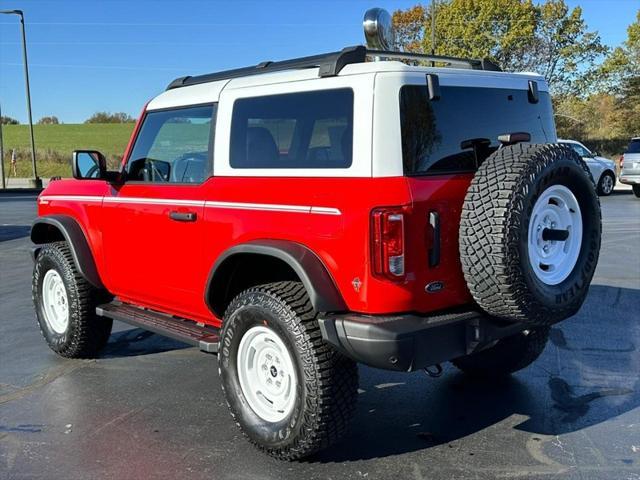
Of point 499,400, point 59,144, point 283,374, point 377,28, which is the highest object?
point 59,144

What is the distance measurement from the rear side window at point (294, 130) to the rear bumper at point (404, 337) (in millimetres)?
786

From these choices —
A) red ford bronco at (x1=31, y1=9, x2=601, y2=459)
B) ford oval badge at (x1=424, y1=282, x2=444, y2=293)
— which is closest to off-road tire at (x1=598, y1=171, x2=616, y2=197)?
red ford bronco at (x1=31, y1=9, x2=601, y2=459)

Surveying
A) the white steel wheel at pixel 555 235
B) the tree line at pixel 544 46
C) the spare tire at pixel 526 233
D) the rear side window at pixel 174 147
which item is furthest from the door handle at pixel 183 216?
the tree line at pixel 544 46

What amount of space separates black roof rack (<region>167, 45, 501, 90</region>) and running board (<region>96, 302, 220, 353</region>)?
5.27 ft

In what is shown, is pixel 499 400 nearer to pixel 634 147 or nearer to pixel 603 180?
pixel 634 147

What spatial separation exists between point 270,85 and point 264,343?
1.45m

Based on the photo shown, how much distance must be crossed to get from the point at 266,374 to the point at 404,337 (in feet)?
3.13

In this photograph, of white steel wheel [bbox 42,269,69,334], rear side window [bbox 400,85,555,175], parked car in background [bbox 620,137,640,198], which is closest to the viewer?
rear side window [bbox 400,85,555,175]

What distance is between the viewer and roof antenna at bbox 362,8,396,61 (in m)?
4.43

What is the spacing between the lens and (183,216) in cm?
398

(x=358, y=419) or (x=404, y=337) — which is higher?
(x=404, y=337)

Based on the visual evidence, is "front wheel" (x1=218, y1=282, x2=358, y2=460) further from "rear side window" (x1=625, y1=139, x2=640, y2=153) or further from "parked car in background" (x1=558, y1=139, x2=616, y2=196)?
"rear side window" (x1=625, y1=139, x2=640, y2=153)

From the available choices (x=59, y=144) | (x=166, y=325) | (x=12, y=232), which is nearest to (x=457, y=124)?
(x=166, y=325)

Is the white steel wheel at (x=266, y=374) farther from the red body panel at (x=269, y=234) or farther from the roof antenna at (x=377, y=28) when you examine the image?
the roof antenna at (x=377, y=28)
